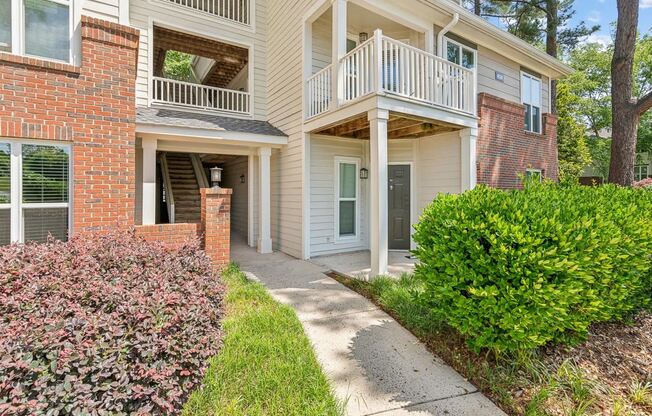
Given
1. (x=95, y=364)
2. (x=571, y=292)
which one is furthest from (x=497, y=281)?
(x=95, y=364)

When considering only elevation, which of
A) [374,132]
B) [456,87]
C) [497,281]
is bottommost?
[497,281]

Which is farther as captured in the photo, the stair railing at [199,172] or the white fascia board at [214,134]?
the stair railing at [199,172]

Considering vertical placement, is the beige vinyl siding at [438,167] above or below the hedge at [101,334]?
above

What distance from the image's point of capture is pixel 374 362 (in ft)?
10.6

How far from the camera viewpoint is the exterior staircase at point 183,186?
32.1 ft

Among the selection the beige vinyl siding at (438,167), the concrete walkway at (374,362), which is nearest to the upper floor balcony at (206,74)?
the beige vinyl siding at (438,167)

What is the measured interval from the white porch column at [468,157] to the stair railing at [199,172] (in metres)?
7.97

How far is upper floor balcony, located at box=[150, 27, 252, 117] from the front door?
4684 mm

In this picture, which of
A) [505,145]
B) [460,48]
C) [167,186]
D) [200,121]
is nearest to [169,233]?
[200,121]

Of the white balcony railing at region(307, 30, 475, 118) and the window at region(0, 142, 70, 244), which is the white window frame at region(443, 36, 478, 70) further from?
the window at region(0, 142, 70, 244)

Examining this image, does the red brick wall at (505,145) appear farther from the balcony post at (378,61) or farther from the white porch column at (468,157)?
the balcony post at (378,61)

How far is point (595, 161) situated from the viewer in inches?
931

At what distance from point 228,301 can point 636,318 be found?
217 inches

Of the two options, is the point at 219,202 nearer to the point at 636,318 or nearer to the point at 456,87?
the point at 456,87
